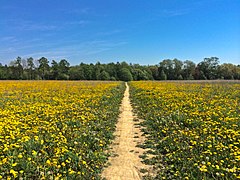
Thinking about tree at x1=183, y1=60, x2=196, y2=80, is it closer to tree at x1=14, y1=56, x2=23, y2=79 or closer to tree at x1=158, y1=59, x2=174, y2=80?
tree at x1=158, y1=59, x2=174, y2=80

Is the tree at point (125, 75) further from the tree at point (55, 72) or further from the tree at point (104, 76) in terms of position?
the tree at point (55, 72)

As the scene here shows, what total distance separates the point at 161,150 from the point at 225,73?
410 ft

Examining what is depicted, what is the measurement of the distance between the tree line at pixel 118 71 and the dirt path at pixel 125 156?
99.6m

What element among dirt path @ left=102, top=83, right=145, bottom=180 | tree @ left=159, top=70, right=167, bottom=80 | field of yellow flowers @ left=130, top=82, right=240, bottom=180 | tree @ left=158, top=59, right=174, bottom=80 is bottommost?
dirt path @ left=102, top=83, right=145, bottom=180

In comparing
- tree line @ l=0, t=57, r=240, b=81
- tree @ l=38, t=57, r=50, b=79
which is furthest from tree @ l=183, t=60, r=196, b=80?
tree @ l=38, t=57, r=50, b=79

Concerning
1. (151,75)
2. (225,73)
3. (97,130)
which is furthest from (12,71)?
(97,130)

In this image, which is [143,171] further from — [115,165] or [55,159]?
[55,159]

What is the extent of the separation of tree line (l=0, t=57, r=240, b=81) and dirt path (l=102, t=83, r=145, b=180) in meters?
99.6

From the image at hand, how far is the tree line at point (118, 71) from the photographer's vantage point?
114 metres

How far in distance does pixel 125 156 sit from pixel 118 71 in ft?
365

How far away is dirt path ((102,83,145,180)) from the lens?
6887mm

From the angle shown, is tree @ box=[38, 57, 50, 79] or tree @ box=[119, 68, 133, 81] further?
tree @ box=[38, 57, 50, 79]

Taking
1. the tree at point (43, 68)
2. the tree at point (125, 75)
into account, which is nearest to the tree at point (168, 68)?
the tree at point (125, 75)

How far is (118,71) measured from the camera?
119 metres
